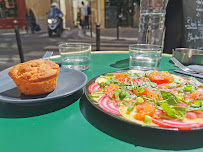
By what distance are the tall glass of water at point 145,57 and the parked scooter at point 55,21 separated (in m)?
9.39

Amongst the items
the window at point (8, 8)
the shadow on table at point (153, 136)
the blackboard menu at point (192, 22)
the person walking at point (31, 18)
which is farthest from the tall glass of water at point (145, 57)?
the window at point (8, 8)

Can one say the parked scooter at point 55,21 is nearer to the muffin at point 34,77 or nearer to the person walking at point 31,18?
the person walking at point 31,18

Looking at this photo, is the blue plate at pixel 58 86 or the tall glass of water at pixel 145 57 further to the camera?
the tall glass of water at pixel 145 57

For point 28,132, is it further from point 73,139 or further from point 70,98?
point 70,98

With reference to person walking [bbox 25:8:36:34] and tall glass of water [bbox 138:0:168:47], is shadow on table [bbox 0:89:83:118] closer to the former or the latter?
tall glass of water [bbox 138:0:168:47]

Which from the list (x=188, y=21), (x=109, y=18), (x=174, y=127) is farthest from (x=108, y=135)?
(x=109, y=18)

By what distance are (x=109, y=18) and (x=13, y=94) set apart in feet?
68.2

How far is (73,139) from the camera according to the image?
26.1 inches

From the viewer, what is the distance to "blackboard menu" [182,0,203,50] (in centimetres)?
251

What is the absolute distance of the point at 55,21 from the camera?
992cm

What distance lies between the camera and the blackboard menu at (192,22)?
2.51 metres

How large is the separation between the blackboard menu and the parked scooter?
866cm

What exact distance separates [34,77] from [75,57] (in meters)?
0.70

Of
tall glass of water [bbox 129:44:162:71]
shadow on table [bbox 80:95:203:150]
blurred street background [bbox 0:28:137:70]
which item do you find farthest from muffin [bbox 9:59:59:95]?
blurred street background [bbox 0:28:137:70]
